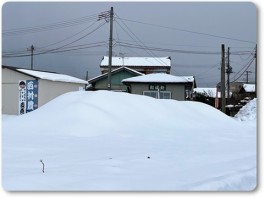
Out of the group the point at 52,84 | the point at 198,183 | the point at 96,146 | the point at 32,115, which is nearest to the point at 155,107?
the point at 32,115

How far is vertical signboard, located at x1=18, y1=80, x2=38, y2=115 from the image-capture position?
50.4 feet

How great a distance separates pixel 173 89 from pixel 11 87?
31.1ft

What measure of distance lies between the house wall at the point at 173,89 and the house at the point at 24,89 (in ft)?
20.0

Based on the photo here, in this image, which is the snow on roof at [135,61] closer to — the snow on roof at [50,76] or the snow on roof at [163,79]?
the snow on roof at [163,79]

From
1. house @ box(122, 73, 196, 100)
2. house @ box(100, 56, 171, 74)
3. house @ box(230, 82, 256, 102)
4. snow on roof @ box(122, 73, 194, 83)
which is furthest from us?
house @ box(100, 56, 171, 74)

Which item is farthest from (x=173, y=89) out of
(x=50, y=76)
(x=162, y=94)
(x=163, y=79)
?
(x=50, y=76)

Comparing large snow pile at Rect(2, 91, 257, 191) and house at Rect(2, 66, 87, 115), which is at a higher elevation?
house at Rect(2, 66, 87, 115)

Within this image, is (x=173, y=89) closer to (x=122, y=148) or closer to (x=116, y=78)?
(x=116, y=78)

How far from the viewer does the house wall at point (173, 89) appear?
21.0 meters

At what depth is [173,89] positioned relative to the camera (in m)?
21.1

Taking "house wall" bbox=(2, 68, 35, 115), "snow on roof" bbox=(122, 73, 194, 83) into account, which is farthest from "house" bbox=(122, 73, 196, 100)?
"house wall" bbox=(2, 68, 35, 115)

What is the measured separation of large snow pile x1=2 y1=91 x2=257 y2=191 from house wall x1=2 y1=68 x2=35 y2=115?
6.89 metres

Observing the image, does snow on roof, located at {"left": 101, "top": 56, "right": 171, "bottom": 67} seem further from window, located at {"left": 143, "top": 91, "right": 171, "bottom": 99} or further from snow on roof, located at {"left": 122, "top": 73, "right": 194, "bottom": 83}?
window, located at {"left": 143, "top": 91, "right": 171, "bottom": 99}

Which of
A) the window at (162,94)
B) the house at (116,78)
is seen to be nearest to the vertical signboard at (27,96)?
the window at (162,94)
